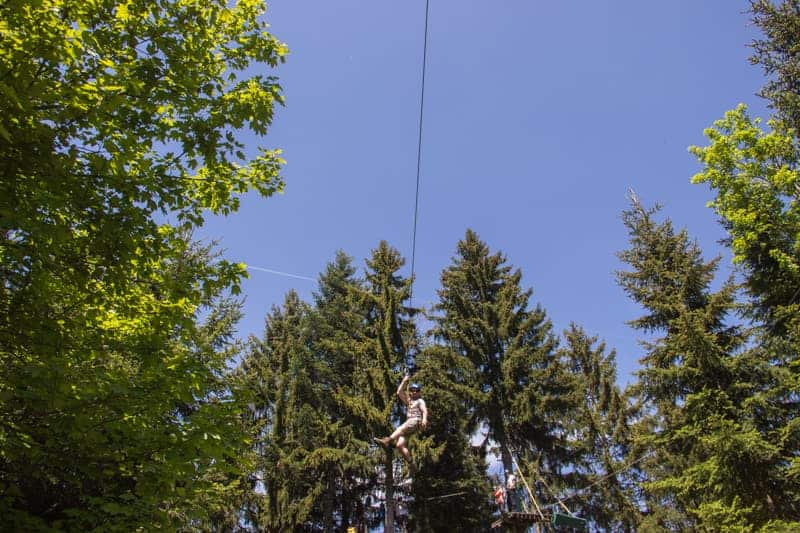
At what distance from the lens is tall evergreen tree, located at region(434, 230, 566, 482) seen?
19.7m

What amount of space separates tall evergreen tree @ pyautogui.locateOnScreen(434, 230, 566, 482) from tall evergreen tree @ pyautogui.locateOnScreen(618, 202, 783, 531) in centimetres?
434

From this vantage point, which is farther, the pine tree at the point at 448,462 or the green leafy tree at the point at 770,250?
the pine tree at the point at 448,462

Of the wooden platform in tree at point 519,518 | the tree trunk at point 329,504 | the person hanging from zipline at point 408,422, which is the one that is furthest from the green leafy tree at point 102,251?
the tree trunk at point 329,504

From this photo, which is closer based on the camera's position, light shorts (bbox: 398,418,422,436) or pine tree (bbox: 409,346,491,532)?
light shorts (bbox: 398,418,422,436)

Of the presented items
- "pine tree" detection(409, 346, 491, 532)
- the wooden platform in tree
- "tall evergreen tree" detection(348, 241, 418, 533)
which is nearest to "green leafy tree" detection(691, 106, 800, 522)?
the wooden platform in tree

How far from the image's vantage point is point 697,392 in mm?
14852

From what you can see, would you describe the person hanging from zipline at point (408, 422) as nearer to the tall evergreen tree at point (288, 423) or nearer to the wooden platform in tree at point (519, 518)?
the wooden platform in tree at point (519, 518)

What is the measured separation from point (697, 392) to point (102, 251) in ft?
55.2

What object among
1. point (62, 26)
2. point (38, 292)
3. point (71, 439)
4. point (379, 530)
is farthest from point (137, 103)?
point (379, 530)

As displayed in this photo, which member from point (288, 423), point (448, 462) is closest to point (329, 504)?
point (288, 423)

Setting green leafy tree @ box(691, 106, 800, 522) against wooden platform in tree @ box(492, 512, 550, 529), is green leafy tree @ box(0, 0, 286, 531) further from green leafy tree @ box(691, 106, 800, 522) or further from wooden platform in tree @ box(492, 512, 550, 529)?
green leafy tree @ box(691, 106, 800, 522)

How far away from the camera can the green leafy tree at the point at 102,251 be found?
14.0 ft

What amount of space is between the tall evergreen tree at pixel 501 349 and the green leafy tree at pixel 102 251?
52.7ft

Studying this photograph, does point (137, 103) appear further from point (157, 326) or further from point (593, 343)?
point (593, 343)
